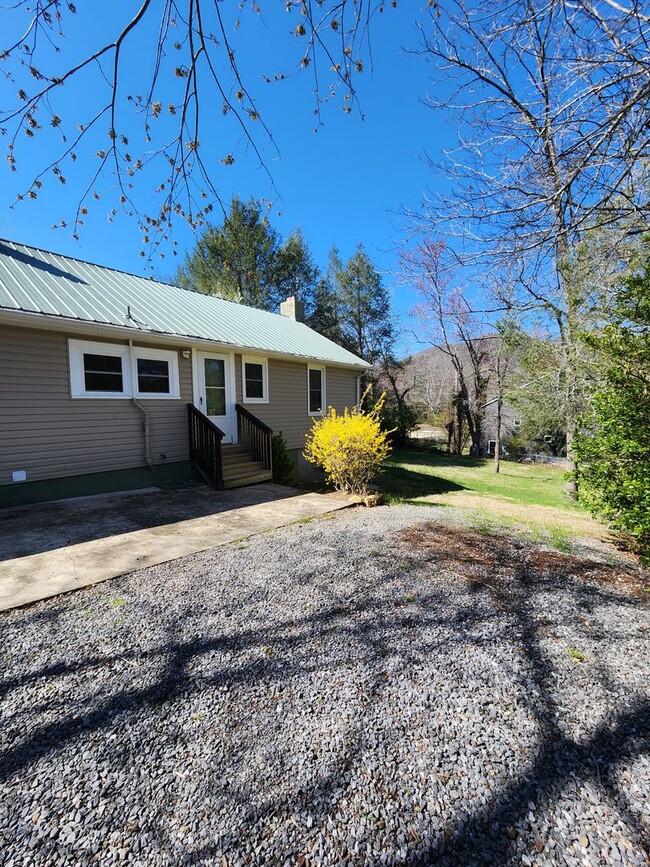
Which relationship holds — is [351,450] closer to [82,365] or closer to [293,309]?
[82,365]

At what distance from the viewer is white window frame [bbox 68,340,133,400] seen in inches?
240

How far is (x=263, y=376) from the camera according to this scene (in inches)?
379

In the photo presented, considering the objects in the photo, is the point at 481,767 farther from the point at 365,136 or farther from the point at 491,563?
the point at 365,136

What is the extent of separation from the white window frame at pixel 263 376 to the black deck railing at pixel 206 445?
1.61 meters

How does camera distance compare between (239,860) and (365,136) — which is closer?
(239,860)

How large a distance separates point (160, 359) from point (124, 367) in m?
0.73

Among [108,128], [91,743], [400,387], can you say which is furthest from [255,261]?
[91,743]

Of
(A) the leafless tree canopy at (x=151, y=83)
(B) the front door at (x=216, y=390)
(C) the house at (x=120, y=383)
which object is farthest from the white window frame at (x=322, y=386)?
(A) the leafless tree canopy at (x=151, y=83)

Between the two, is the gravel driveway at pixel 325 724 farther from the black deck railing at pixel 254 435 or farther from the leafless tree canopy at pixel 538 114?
the black deck railing at pixel 254 435

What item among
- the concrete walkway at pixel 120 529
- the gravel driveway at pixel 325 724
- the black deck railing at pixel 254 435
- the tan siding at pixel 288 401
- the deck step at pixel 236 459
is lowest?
the gravel driveway at pixel 325 724

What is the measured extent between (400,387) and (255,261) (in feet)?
36.9

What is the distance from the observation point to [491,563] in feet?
12.2

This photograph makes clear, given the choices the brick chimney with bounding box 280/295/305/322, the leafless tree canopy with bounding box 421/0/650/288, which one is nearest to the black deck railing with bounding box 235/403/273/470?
the leafless tree canopy with bounding box 421/0/650/288

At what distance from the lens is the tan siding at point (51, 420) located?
555 cm
